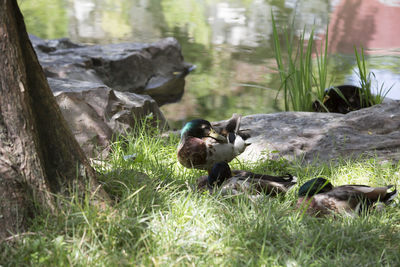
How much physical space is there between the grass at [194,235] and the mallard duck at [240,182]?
0.18m

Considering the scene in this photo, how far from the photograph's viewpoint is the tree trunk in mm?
2699

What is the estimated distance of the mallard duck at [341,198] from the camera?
336 centimetres

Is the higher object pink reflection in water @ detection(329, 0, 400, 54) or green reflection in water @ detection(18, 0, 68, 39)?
green reflection in water @ detection(18, 0, 68, 39)

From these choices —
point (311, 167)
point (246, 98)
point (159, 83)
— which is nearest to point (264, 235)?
point (311, 167)

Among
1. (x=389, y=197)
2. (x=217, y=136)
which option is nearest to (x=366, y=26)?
A: (x=217, y=136)

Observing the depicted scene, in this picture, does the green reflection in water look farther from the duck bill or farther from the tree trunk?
the tree trunk

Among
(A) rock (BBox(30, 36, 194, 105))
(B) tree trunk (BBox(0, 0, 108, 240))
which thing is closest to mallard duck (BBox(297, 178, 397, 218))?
(B) tree trunk (BBox(0, 0, 108, 240))

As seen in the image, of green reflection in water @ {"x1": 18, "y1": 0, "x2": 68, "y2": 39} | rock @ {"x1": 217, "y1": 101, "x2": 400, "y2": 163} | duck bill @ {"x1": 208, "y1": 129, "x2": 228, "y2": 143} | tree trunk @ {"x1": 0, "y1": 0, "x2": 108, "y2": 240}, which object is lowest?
green reflection in water @ {"x1": 18, "y1": 0, "x2": 68, "y2": 39}

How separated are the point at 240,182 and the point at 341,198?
0.70 meters

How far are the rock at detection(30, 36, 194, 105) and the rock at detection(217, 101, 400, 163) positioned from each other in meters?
3.28

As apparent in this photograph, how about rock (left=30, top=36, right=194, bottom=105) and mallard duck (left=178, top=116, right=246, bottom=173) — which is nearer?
mallard duck (left=178, top=116, right=246, bottom=173)

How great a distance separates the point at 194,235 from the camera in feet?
9.02

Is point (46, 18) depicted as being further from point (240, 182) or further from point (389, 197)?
point (389, 197)

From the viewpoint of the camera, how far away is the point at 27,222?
277 cm
